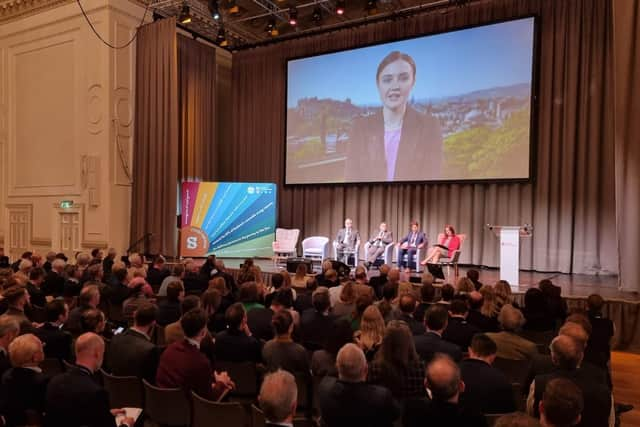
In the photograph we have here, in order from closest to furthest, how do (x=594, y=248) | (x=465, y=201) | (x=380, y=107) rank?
1. (x=594, y=248)
2. (x=465, y=201)
3. (x=380, y=107)

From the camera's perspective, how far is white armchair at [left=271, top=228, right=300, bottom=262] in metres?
10.8

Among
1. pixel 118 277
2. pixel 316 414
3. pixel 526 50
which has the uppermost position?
pixel 526 50

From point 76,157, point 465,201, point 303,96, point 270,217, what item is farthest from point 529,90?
point 76,157

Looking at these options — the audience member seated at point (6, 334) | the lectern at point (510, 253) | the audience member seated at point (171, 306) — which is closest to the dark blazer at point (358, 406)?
the audience member seated at point (6, 334)

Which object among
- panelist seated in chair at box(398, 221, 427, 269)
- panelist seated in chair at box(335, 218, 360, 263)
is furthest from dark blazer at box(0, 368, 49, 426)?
panelist seated in chair at box(335, 218, 360, 263)

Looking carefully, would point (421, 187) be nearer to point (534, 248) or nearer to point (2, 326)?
point (534, 248)

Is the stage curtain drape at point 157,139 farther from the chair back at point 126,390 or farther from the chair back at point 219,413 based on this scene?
the chair back at point 219,413

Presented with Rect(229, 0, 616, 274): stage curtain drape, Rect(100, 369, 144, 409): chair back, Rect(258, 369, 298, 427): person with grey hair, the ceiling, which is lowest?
Rect(100, 369, 144, 409): chair back

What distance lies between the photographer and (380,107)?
412 inches

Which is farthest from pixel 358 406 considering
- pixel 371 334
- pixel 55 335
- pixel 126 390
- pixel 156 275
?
pixel 156 275

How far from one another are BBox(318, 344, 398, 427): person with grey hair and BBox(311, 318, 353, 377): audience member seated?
1.84 ft

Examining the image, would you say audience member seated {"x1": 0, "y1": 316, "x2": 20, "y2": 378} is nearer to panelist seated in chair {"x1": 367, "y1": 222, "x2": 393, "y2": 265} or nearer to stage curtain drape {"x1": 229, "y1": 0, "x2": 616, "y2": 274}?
panelist seated in chair {"x1": 367, "y1": 222, "x2": 393, "y2": 265}

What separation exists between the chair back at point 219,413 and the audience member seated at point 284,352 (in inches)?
22.4

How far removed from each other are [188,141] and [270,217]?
3025 mm
